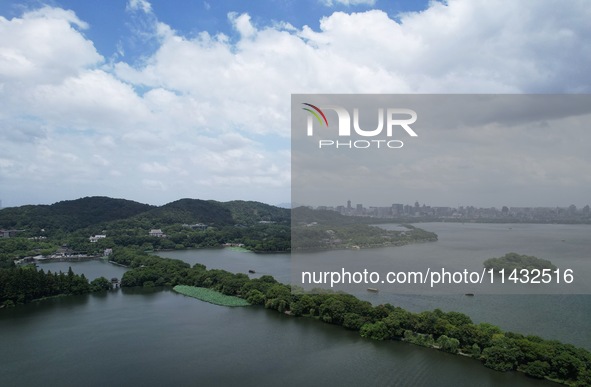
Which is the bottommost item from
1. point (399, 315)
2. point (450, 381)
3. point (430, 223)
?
point (450, 381)

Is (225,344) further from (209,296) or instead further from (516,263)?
(516,263)

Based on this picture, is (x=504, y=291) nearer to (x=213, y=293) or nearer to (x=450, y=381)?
(x=450, y=381)

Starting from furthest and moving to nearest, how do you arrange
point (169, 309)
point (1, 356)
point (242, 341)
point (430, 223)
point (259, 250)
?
point (259, 250)
point (430, 223)
point (169, 309)
point (242, 341)
point (1, 356)

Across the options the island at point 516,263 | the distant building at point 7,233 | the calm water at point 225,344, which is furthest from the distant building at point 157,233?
the island at point 516,263

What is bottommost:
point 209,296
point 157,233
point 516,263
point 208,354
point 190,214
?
point 208,354

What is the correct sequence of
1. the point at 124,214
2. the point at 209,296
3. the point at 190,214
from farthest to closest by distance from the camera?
the point at 190,214, the point at 124,214, the point at 209,296

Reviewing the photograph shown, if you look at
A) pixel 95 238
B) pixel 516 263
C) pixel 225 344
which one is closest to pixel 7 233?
pixel 95 238

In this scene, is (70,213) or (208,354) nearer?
(208,354)

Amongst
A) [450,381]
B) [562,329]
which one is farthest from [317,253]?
[450,381]
